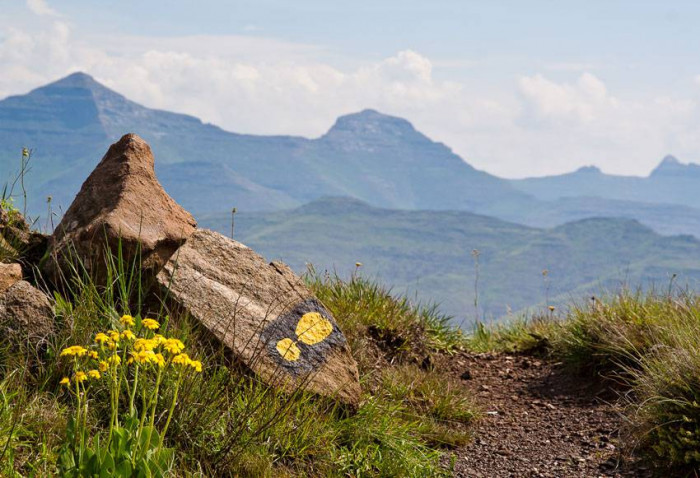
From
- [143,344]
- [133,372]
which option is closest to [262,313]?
[133,372]

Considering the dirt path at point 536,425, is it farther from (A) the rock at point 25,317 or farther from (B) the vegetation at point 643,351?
(A) the rock at point 25,317

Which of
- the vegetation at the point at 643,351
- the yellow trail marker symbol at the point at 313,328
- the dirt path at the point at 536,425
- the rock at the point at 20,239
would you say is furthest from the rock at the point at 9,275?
the vegetation at the point at 643,351

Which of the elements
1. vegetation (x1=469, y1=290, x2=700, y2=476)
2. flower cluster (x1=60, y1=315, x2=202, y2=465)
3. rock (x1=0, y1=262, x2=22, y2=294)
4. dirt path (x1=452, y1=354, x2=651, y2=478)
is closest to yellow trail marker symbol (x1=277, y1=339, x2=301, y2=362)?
flower cluster (x1=60, y1=315, x2=202, y2=465)

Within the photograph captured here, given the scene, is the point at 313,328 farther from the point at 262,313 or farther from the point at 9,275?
the point at 9,275

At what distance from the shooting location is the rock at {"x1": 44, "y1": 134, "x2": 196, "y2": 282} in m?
5.52

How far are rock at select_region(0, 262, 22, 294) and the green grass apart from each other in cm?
33

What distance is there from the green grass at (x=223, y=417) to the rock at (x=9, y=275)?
330 mm

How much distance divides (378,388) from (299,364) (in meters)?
1.18

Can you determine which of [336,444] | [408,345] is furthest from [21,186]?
[408,345]

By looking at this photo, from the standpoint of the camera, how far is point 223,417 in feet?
16.1

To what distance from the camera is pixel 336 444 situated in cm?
540

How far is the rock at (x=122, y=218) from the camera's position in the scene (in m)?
5.52

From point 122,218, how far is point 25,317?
98cm

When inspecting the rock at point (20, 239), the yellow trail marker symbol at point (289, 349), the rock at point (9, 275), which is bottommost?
the yellow trail marker symbol at point (289, 349)
